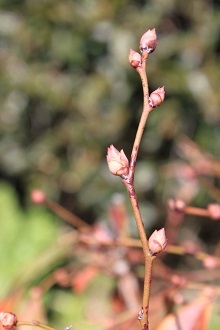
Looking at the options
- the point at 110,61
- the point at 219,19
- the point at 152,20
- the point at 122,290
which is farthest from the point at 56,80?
the point at 122,290

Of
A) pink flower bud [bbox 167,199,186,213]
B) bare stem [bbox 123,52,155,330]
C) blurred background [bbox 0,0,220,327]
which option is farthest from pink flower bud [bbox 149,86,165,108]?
blurred background [bbox 0,0,220,327]

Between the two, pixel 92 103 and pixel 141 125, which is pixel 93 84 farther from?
pixel 141 125

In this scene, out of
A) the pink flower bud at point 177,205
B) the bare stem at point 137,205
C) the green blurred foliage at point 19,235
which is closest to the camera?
the bare stem at point 137,205

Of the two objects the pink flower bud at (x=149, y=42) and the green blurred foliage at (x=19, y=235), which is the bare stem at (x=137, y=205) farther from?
the green blurred foliage at (x=19, y=235)

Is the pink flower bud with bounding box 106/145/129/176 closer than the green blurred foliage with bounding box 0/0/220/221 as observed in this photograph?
Yes

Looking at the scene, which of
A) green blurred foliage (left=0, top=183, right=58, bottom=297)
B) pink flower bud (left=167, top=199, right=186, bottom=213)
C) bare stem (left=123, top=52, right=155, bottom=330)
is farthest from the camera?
green blurred foliage (left=0, top=183, right=58, bottom=297)

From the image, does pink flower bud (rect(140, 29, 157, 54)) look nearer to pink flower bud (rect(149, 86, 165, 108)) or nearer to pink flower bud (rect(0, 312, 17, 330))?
pink flower bud (rect(149, 86, 165, 108))

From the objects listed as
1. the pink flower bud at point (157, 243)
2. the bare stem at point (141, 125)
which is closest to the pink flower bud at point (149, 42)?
the bare stem at point (141, 125)

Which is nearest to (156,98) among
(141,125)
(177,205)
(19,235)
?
(141,125)

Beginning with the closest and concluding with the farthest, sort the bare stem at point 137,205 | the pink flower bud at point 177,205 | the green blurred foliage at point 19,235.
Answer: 1. the bare stem at point 137,205
2. the pink flower bud at point 177,205
3. the green blurred foliage at point 19,235
